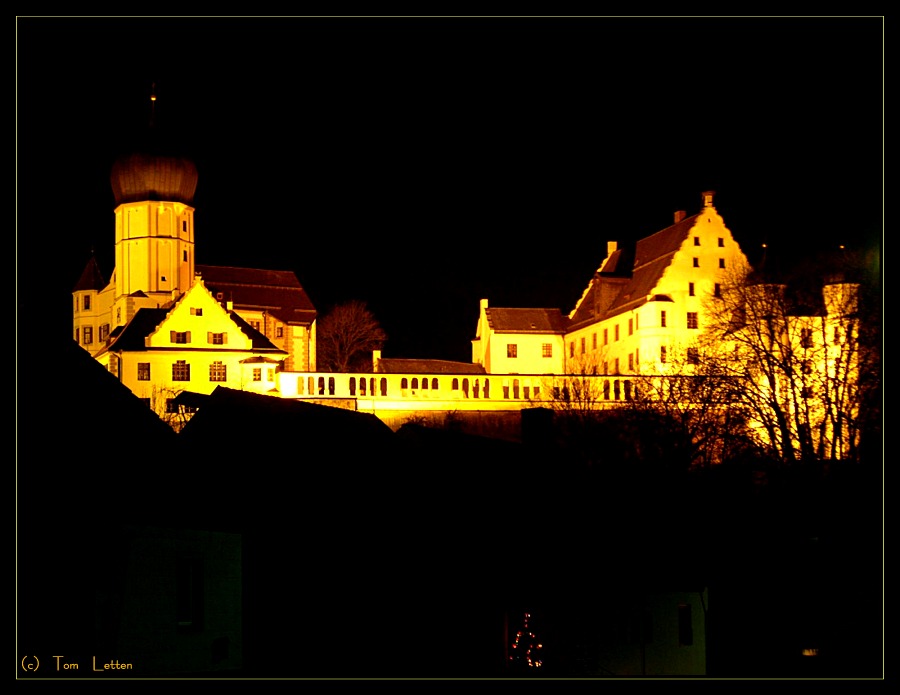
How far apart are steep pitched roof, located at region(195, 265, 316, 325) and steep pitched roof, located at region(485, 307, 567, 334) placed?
11607mm

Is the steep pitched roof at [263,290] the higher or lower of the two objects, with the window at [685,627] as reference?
higher

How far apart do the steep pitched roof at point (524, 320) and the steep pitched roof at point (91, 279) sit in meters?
23.1

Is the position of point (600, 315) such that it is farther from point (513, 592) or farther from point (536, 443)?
point (513, 592)

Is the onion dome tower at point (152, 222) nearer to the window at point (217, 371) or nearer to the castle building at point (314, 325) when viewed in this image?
the castle building at point (314, 325)

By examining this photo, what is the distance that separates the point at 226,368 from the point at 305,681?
57018mm

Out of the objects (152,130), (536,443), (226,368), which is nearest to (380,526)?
(536,443)

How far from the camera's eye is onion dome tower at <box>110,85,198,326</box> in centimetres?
8400

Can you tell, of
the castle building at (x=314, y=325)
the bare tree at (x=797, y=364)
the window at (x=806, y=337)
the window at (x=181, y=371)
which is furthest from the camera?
the window at (x=181, y=371)

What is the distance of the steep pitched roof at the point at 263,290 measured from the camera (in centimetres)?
8806

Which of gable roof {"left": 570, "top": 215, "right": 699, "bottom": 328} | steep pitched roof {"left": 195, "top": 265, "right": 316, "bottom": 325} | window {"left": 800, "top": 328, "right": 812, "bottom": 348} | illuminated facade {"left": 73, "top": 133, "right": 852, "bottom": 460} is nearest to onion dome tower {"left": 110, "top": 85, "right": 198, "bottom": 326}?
illuminated facade {"left": 73, "top": 133, "right": 852, "bottom": 460}

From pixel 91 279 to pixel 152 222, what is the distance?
8262 millimetres

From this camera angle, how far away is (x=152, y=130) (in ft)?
276

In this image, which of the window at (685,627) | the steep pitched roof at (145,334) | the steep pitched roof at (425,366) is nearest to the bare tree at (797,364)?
the window at (685,627)

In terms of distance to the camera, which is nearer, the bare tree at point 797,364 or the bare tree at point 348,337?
the bare tree at point 797,364
